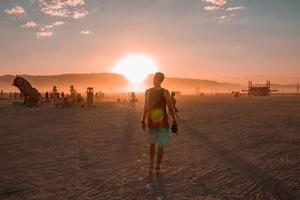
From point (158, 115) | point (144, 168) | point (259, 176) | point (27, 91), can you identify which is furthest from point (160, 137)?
point (27, 91)

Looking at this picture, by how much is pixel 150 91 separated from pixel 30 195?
322 cm

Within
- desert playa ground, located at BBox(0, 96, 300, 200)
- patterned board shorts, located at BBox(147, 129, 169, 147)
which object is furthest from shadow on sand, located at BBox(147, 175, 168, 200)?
patterned board shorts, located at BBox(147, 129, 169, 147)

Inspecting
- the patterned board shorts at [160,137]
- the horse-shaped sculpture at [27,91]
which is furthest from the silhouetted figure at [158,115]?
the horse-shaped sculpture at [27,91]

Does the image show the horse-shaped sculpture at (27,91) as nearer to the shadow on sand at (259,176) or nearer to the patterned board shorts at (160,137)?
the shadow on sand at (259,176)

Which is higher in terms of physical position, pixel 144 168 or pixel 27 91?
pixel 27 91

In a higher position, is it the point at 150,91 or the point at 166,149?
the point at 150,91

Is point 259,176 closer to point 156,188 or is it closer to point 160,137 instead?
point 160,137

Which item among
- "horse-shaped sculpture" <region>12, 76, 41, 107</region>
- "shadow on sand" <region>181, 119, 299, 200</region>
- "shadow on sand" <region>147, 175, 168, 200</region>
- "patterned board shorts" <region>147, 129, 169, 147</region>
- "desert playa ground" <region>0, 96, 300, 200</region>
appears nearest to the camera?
"shadow on sand" <region>147, 175, 168, 200</region>

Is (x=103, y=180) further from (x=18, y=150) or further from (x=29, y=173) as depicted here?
(x=18, y=150)

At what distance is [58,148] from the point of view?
1182 centimetres

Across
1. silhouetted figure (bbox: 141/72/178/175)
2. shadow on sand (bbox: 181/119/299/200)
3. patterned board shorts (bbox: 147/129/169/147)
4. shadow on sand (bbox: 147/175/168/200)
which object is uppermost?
silhouetted figure (bbox: 141/72/178/175)

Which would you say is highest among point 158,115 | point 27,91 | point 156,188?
point 27,91

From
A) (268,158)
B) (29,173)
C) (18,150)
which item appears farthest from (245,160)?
(18,150)

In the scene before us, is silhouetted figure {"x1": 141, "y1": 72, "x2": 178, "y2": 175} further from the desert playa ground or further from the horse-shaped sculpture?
the horse-shaped sculpture
